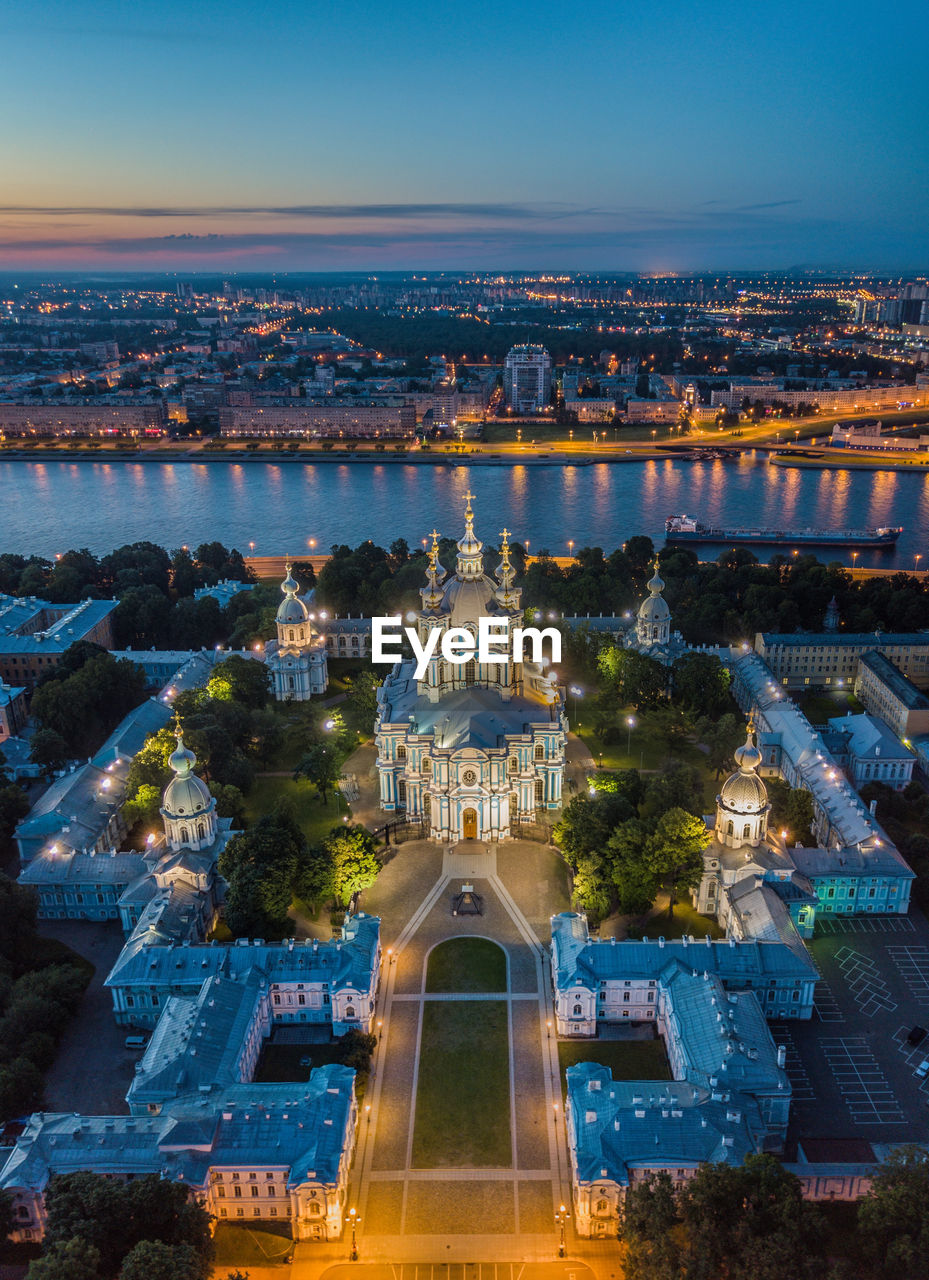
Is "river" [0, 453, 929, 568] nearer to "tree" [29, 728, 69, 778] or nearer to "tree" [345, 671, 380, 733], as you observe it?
"tree" [345, 671, 380, 733]

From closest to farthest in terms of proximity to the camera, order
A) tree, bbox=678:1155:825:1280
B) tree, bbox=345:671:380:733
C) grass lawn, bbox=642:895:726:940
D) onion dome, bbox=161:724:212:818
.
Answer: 1. tree, bbox=678:1155:825:1280
2. grass lawn, bbox=642:895:726:940
3. onion dome, bbox=161:724:212:818
4. tree, bbox=345:671:380:733

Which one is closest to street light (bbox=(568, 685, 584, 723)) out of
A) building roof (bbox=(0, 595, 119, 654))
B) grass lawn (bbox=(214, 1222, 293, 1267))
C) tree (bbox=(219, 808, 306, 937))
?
tree (bbox=(219, 808, 306, 937))

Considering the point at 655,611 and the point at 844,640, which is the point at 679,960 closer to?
the point at 655,611

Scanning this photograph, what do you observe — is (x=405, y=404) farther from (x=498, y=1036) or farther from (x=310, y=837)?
(x=498, y=1036)

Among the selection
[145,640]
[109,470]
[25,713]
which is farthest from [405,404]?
[25,713]

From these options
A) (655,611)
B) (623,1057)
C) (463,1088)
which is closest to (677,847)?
(623,1057)
